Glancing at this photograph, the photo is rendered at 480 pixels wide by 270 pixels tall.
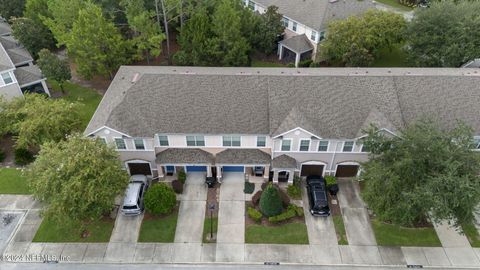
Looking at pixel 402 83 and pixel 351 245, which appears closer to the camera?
pixel 351 245

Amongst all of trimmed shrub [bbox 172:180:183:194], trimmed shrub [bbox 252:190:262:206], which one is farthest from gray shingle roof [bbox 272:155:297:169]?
trimmed shrub [bbox 172:180:183:194]

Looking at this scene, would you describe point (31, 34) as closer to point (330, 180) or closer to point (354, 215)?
point (330, 180)

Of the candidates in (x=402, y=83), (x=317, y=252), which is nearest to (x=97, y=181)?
(x=317, y=252)

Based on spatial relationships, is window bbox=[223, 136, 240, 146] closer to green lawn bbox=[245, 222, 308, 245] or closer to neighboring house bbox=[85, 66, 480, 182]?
neighboring house bbox=[85, 66, 480, 182]

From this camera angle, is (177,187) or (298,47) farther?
(298,47)

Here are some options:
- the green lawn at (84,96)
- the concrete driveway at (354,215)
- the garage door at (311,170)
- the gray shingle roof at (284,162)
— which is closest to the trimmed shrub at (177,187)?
the gray shingle roof at (284,162)

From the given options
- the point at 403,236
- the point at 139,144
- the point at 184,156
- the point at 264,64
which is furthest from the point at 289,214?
the point at 264,64

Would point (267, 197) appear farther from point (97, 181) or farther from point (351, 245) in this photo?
point (97, 181)
